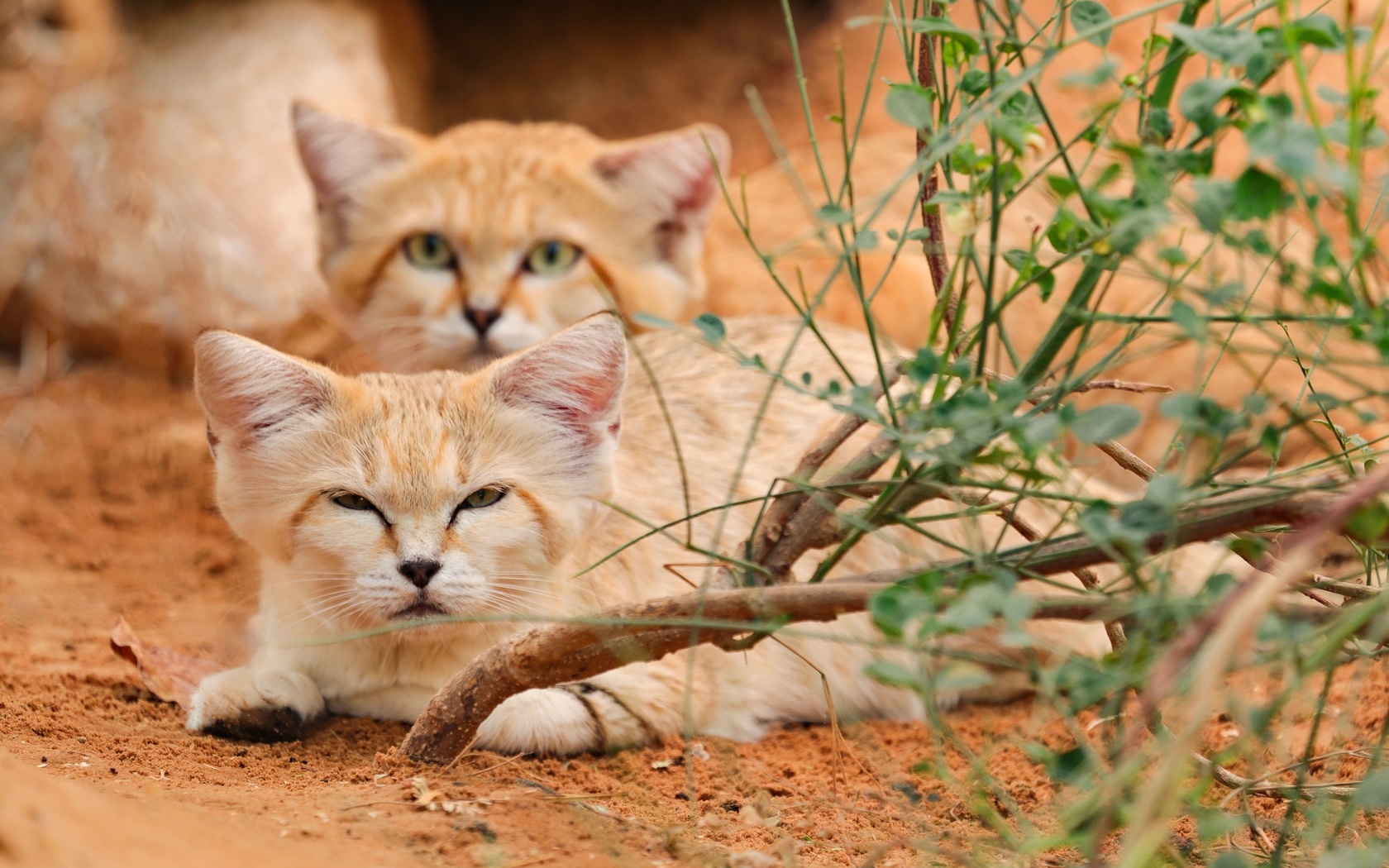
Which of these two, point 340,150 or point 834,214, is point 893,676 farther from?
point 340,150

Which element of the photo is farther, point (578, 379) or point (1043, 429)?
point (578, 379)

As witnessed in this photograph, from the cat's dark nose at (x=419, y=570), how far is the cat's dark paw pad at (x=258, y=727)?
1.43ft

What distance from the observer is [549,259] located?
400cm

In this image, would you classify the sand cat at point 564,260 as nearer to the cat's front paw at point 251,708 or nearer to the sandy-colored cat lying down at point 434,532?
the sandy-colored cat lying down at point 434,532

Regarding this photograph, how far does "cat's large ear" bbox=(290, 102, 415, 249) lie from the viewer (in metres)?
4.11

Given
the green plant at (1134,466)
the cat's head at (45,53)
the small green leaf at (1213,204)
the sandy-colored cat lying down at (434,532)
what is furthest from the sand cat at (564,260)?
the small green leaf at (1213,204)

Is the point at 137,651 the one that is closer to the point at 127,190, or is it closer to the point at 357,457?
the point at 357,457

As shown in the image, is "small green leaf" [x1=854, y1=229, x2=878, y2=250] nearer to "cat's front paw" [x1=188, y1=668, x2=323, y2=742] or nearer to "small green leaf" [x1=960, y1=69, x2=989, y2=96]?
"small green leaf" [x1=960, y1=69, x2=989, y2=96]

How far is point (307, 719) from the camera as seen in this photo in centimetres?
257

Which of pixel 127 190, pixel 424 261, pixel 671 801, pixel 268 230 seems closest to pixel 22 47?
pixel 127 190

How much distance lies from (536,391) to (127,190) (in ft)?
11.9

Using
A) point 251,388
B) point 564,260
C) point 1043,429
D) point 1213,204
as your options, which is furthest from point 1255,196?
point 564,260

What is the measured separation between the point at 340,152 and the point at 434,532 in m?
2.19

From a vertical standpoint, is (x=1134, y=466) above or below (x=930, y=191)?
below
